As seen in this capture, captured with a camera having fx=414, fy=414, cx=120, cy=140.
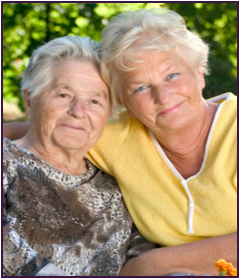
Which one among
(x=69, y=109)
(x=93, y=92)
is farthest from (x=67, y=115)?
(x=93, y=92)

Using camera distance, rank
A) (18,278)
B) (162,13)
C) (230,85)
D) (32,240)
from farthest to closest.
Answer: (230,85) → (162,13) → (32,240) → (18,278)

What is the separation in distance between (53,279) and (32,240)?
26 centimetres

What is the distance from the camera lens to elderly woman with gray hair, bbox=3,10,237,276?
2.40 meters

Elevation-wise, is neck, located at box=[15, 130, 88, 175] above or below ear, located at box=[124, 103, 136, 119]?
below

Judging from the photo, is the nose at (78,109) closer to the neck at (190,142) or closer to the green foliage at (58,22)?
the neck at (190,142)

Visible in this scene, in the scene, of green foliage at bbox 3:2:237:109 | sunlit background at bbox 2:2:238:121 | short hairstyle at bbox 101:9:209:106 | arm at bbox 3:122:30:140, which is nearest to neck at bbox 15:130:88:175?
arm at bbox 3:122:30:140

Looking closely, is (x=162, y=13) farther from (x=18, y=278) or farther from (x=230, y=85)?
(x=230, y=85)

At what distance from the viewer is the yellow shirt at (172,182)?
95.9 inches

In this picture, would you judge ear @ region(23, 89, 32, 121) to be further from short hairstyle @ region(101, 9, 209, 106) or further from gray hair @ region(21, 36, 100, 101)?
short hairstyle @ region(101, 9, 209, 106)

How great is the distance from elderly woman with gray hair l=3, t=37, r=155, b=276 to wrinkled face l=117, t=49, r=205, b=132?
23 centimetres

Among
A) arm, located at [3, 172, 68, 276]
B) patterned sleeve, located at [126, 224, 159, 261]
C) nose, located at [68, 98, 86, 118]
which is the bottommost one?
patterned sleeve, located at [126, 224, 159, 261]

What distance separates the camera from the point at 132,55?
8.25ft

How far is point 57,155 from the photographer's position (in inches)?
103

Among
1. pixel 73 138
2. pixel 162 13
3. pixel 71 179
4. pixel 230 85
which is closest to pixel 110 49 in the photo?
pixel 162 13
